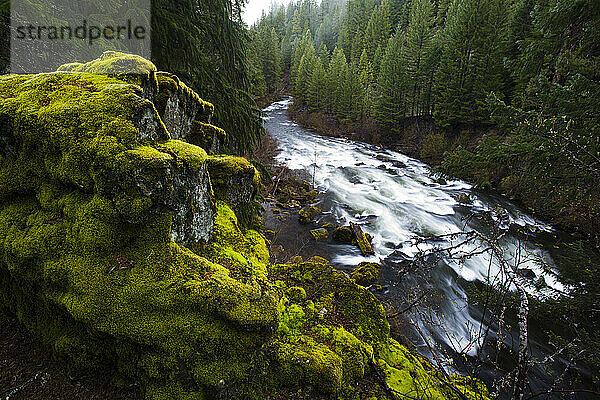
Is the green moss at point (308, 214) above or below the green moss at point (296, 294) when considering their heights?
below

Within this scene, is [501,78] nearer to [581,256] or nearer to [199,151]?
[581,256]

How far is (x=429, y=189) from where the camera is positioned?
55.8 feet

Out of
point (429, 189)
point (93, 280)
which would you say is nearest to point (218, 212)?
point (93, 280)

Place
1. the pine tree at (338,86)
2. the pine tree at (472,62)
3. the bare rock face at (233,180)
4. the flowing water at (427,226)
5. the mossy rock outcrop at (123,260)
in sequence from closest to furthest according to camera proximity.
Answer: the mossy rock outcrop at (123,260) → the bare rock face at (233,180) → the flowing water at (427,226) → the pine tree at (472,62) → the pine tree at (338,86)

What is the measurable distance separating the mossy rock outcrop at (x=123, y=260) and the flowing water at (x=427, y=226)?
1774 millimetres

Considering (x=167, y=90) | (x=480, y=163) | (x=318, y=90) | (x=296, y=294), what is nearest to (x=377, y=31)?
(x=318, y=90)

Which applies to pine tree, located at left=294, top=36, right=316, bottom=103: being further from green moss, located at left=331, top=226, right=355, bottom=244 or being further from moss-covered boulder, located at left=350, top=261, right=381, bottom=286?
moss-covered boulder, located at left=350, top=261, right=381, bottom=286

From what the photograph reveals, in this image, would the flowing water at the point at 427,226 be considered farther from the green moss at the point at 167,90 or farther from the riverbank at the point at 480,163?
the green moss at the point at 167,90

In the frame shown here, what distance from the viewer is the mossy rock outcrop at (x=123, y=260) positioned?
2.58 metres

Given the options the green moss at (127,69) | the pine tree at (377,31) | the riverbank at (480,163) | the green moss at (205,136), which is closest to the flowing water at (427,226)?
the riverbank at (480,163)

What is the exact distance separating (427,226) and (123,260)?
12.9 metres

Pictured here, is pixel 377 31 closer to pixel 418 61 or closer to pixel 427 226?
pixel 418 61

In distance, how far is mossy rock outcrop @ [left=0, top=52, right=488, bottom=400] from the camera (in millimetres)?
2580

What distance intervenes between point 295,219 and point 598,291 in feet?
31.7
